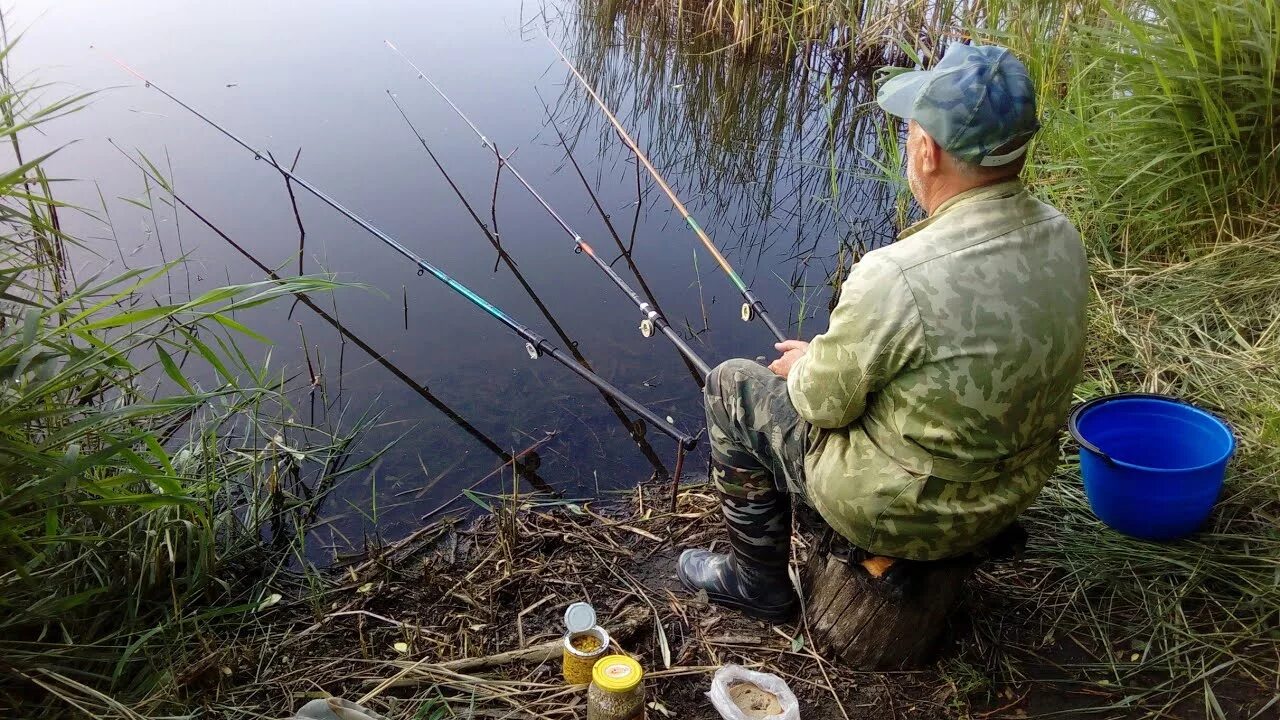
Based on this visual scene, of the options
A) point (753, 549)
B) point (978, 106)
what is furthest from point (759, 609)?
point (978, 106)

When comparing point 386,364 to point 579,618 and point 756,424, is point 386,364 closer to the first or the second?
point 579,618

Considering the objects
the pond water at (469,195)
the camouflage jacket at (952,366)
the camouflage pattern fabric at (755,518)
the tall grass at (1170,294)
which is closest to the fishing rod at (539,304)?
the pond water at (469,195)

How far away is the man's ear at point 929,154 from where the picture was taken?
1.50 metres

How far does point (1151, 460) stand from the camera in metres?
2.22

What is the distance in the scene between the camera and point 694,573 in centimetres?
223

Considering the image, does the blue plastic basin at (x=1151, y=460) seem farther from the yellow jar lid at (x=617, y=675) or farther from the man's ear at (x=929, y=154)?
the yellow jar lid at (x=617, y=675)

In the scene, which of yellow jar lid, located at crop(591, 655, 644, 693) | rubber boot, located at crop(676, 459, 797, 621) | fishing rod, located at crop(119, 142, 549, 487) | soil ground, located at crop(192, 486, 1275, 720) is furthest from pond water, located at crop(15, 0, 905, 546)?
yellow jar lid, located at crop(591, 655, 644, 693)

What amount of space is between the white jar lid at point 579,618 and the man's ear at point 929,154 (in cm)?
112

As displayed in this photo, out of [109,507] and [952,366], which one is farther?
[109,507]

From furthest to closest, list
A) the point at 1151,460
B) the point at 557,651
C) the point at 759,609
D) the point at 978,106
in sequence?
1. the point at 1151,460
2. the point at 759,609
3. the point at 557,651
4. the point at 978,106

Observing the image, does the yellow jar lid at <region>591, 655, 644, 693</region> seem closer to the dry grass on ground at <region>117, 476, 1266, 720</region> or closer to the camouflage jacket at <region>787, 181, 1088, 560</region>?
the dry grass on ground at <region>117, 476, 1266, 720</region>

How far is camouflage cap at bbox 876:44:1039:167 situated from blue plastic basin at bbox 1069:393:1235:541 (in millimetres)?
862

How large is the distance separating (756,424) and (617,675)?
570 mm

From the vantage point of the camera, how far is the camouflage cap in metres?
1.42
